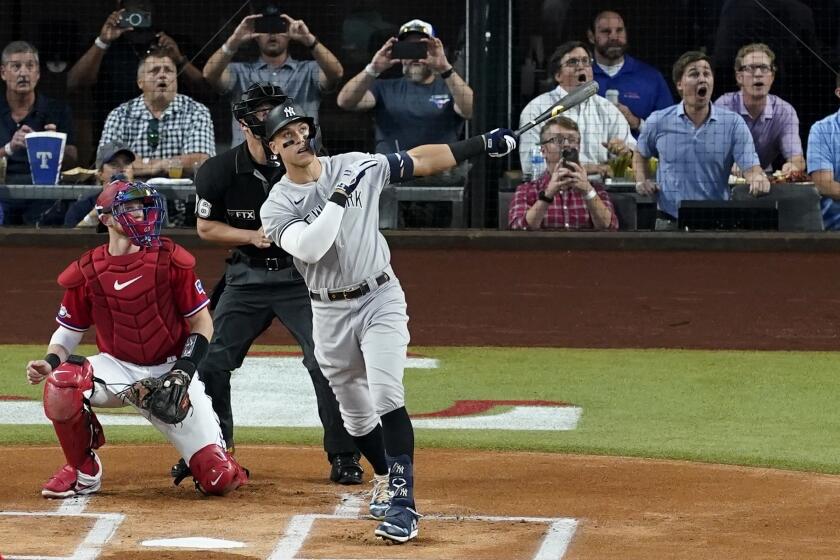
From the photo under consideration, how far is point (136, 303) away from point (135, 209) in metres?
0.38

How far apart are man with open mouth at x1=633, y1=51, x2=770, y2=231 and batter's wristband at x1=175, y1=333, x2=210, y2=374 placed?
5.10m

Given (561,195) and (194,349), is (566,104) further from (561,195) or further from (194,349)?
(561,195)

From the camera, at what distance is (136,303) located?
232 inches

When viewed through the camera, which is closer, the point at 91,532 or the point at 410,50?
the point at 91,532

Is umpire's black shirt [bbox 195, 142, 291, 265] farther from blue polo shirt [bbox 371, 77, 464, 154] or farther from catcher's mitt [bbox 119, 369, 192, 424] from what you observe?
blue polo shirt [bbox 371, 77, 464, 154]

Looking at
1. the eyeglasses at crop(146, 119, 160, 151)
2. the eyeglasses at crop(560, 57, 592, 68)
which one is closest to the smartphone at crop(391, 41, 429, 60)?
the eyeglasses at crop(560, 57, 592, 68)

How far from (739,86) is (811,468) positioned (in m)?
4.33

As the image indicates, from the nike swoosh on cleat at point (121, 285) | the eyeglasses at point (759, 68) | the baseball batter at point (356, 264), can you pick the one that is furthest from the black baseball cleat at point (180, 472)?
the eyeglasses at point (759, 68)

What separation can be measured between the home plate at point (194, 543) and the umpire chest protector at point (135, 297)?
0.99m

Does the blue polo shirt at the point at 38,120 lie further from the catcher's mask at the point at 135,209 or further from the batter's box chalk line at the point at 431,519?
the batter's box chalk line at the point at 431,519

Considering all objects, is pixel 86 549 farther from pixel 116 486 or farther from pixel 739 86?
pixel 739 86

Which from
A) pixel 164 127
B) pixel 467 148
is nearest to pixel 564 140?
pixel 164 127

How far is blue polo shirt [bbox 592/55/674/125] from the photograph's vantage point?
34.5 feet

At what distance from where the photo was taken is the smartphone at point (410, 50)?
33.8ft
